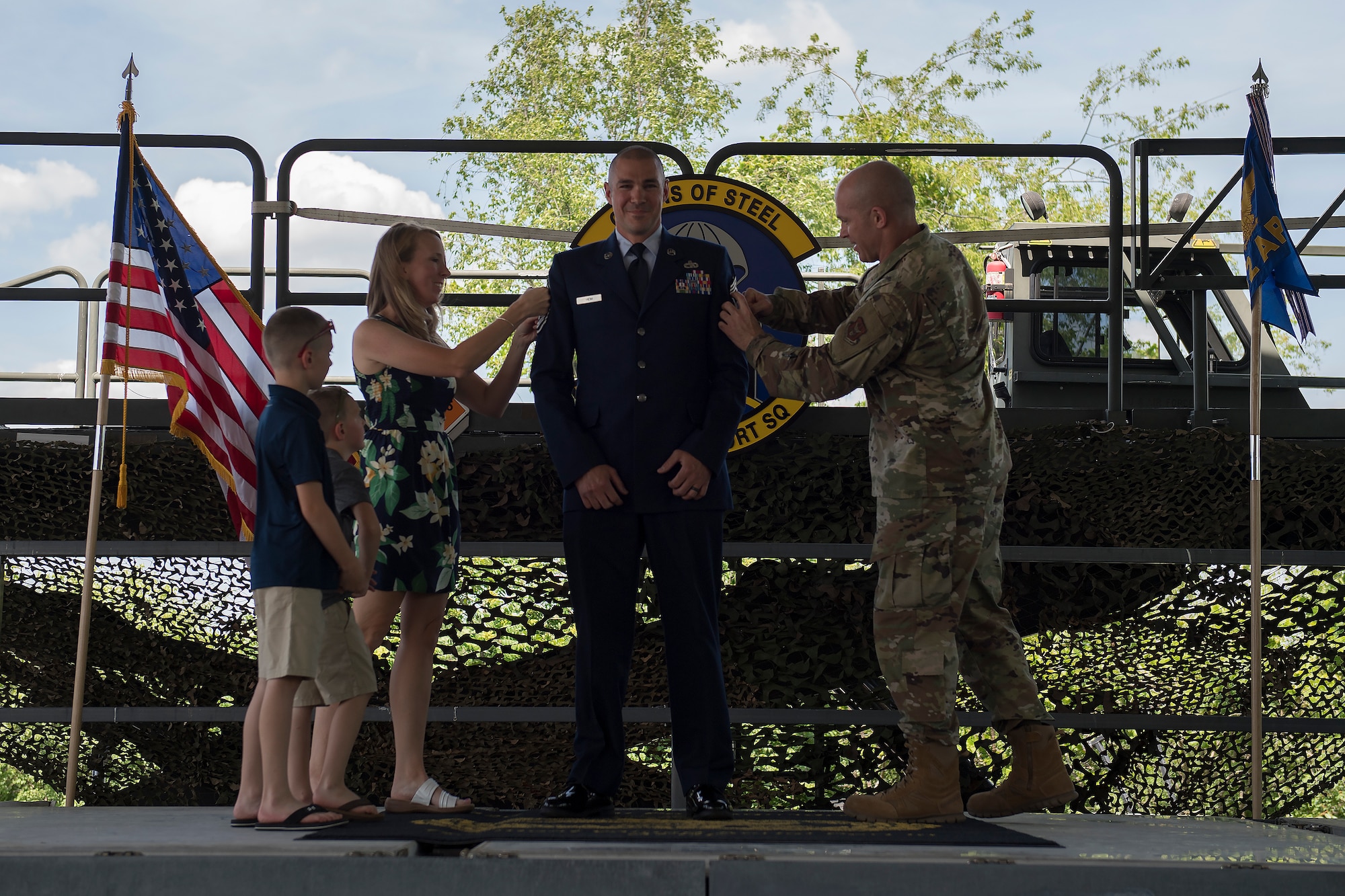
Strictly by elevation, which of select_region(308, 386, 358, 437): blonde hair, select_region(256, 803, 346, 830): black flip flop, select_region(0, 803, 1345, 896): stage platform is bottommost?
select_region(256, 803, 346, 830): black flip flop

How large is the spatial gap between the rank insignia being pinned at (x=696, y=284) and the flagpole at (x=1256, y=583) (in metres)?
2.07

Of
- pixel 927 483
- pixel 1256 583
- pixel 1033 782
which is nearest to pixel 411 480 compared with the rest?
pixel 927 483

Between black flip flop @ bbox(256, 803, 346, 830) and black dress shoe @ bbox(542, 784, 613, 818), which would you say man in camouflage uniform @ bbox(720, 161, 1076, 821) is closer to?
black dress shoe @ bbox(542, 784, 613, 818)

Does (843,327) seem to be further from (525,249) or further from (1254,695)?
(525,249)

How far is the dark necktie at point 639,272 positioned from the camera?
12.4ft

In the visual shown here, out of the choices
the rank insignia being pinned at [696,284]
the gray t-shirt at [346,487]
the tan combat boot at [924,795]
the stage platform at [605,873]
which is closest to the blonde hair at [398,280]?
the gray t-shirt at [346,487]

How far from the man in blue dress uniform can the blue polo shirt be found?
0.73 meters

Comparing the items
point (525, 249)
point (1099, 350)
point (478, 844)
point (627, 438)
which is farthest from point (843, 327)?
point (525, 249)

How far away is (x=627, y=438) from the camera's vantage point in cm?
369

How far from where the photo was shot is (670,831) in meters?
3.13

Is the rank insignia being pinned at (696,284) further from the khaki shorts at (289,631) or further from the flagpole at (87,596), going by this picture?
the flagpole at (87,596)

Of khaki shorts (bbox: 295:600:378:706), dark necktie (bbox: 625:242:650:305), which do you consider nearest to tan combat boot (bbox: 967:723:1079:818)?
dark necktie (bbox: 625:242:650:305)

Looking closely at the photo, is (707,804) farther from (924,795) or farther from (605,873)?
(605,873)

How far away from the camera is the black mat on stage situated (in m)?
2.93
